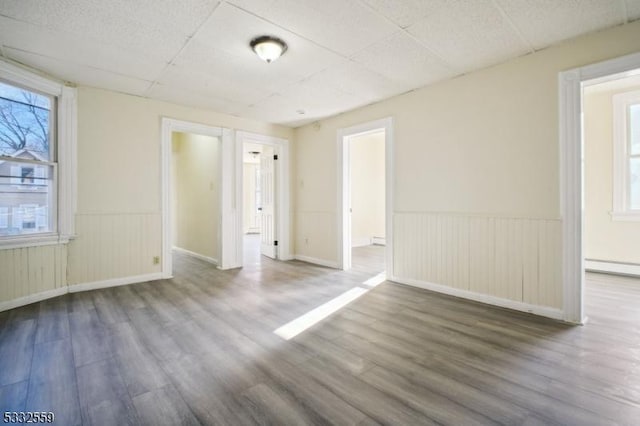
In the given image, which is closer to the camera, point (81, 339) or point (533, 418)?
point (533, 418)

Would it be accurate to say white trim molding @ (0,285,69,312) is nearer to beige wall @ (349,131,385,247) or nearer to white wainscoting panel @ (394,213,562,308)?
white wainscoting panel @ (394,213,562,308)

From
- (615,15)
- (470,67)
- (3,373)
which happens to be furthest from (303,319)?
(615,15)

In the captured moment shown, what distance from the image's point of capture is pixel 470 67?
3217 millimetres

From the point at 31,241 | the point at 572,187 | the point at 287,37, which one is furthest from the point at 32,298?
the point at 572,187

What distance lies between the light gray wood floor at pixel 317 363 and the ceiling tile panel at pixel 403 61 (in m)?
2.61

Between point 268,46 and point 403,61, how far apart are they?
142 cm

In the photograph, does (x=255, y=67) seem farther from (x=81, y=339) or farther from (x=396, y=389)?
(x=396, y=389)

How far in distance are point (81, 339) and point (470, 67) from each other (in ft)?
15.0

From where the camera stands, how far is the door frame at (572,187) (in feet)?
8.73

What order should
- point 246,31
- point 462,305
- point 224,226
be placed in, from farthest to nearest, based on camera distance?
point 224,226
point 462,305
point 246,31

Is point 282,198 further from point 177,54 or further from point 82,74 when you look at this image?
point 82,74

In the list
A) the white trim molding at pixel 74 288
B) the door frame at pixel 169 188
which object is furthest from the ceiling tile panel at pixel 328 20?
the white trim molding at pixel 74 288

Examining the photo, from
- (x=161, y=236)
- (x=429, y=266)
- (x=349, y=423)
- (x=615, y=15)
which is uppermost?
(x=615, y=15)

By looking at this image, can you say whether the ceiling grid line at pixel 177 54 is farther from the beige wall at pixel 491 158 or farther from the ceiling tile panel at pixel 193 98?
the beige wall at pixel 491 158
